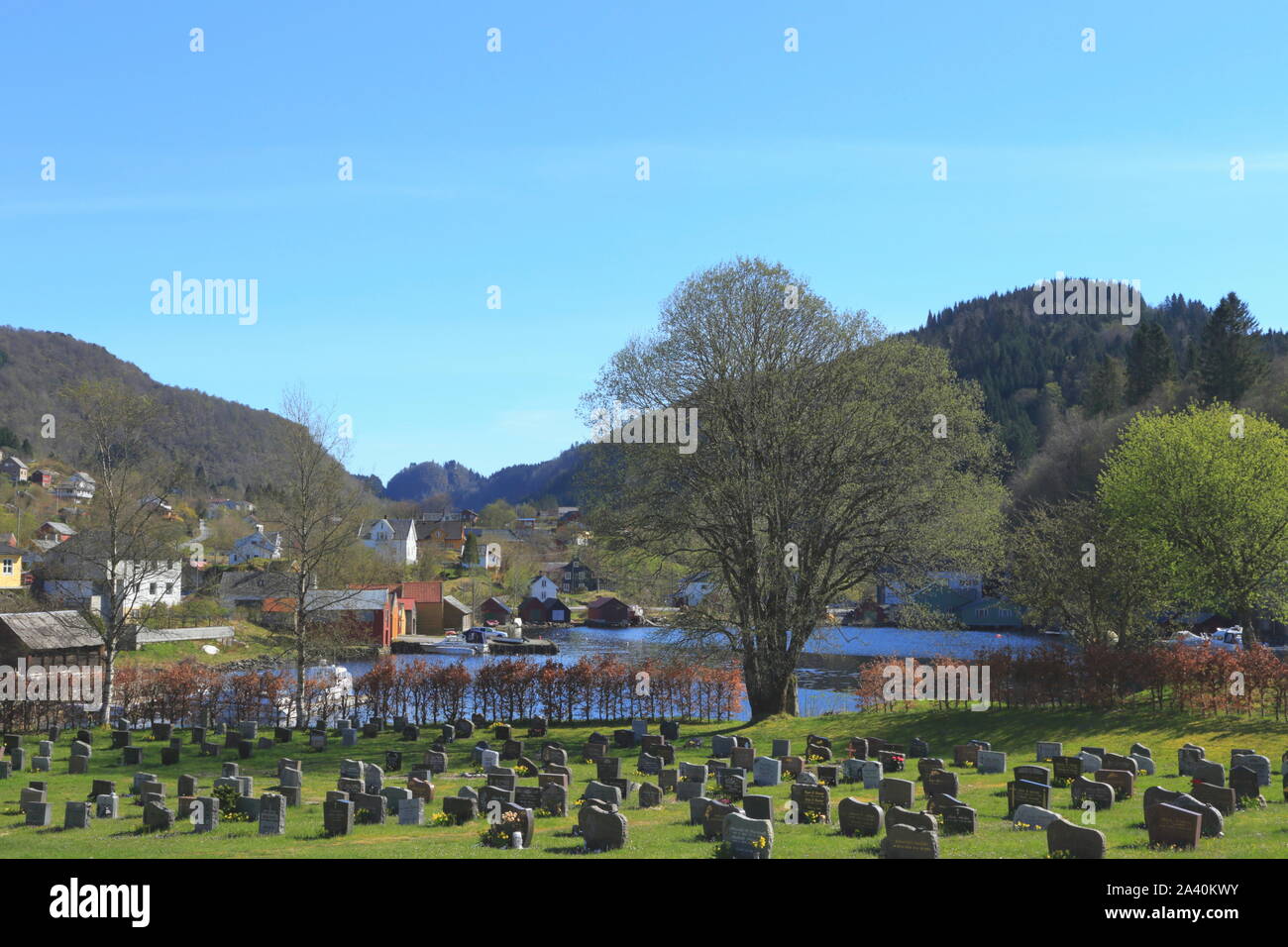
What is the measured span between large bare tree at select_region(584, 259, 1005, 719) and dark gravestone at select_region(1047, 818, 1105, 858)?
19314 millimetres

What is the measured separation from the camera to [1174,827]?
15.0 metres

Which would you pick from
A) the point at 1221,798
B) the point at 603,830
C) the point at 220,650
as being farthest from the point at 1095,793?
the point at 220,650

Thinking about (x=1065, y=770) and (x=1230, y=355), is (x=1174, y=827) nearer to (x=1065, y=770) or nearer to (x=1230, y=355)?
(x=1065, y=770)

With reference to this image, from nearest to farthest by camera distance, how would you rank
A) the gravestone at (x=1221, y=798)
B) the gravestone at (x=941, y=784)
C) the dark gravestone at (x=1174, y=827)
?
the dark gravestone at (x=1174, y=827)
the gravestone at (x=1221, y=798)
the gravestone at (x=941, y=784)

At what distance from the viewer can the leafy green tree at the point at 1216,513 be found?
134ft

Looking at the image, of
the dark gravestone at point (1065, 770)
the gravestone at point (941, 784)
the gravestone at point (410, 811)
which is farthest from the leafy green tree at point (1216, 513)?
the gravestone at point (410, 811)

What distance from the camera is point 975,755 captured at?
2667 cm

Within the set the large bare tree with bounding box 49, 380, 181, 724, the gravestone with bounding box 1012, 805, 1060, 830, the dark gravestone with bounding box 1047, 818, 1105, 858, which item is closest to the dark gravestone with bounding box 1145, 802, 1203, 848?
the dark gravestone with bounding box 1047, 818, 1105, 858

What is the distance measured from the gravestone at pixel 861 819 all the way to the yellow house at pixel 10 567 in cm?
7406

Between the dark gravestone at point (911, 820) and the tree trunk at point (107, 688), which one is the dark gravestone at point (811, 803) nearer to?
the dark gravestone at point (911, 820)

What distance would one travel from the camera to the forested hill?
4067 inches

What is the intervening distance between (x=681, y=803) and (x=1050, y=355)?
152m
